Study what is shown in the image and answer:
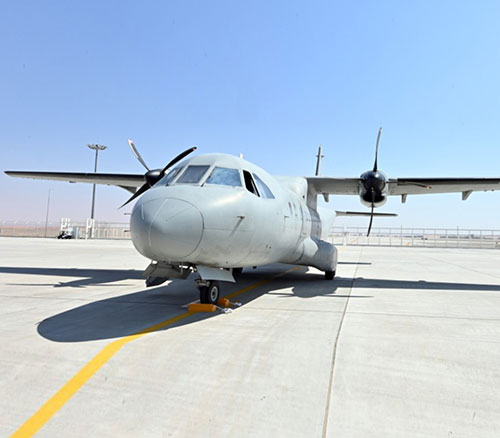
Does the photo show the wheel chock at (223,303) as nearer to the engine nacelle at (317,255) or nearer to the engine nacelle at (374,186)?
the engine nacelle at (317,255)

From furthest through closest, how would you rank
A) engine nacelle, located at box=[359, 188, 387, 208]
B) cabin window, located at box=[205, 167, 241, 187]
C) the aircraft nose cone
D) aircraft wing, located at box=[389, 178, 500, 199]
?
aircraft wing, located at box=[389, 178, 500, 199] < engine nacelle, located at box=[359, 188, 387, 208] < cabin window, located at box=[205, 167, 241, 187] < the aircraft nose cone

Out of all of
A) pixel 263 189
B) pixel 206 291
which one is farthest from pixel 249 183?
pixel 206 291

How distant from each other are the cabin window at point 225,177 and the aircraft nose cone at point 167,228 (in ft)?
3.34

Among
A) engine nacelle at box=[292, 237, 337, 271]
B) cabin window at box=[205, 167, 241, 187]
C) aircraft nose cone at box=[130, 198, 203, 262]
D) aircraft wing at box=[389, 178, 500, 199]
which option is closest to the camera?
aircraft nose cone at box=[130, 198, 203, 262]

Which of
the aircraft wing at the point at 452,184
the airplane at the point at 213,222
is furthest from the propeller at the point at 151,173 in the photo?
the aircraft wing at the point at 452,184

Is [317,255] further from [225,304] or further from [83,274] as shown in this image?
[83,274]

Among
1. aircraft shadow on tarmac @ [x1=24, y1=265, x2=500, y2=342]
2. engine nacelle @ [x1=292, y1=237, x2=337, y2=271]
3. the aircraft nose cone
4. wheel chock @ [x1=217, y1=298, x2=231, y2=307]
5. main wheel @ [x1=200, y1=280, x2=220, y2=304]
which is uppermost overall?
the aircraft nose cone

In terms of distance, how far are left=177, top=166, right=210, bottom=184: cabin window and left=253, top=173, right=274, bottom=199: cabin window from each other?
117cm

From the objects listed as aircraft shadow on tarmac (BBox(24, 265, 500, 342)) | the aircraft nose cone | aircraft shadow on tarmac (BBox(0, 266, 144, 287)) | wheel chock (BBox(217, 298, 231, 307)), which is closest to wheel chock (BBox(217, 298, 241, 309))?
wheel chock (BBox(217, 298, 231, 307))

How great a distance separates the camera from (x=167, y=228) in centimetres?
500

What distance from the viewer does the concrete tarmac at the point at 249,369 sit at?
270 centimetres

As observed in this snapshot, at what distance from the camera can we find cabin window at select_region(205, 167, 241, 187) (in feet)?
20.4

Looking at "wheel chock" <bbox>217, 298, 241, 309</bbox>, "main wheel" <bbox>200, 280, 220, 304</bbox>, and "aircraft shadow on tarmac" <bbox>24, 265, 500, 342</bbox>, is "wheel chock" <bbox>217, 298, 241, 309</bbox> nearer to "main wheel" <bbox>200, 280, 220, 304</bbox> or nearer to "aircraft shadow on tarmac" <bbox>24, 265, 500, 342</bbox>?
"main wheel" <bbox>200, 280, 220, 304</bbox>

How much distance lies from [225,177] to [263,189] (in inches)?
43.8
